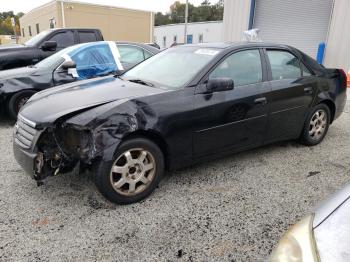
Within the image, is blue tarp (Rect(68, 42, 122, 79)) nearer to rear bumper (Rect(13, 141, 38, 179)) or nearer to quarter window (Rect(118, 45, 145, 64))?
quarter window (Rect(118, 45, 145, 64))

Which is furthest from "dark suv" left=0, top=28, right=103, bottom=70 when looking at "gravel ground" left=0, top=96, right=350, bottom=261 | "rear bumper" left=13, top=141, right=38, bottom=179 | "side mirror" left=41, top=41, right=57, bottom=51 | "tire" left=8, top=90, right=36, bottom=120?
"rear bumper" left=13, top=141, right=38, bottom=179

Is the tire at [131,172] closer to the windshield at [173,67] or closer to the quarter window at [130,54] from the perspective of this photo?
the windshield at [173,67]

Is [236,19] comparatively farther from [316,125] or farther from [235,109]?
[235,109]

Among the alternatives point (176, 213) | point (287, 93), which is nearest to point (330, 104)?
point (287, 93)

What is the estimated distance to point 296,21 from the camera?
43.2ft

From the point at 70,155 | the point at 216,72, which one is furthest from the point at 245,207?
the point at 70,155

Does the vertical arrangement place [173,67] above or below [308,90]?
above

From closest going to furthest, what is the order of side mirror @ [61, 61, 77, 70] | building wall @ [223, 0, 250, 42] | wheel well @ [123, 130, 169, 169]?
1. wheel well @ [123, 130, 169, 169]
2. side mirror @ [61, 61, 77, 70]
3. building wall @ [223, 0, 250, 42]

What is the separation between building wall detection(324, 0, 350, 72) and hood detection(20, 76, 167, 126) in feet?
32.6

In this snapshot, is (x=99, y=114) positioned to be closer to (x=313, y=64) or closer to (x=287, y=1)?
(x=313, y=64)

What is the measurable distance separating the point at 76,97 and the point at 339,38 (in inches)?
428

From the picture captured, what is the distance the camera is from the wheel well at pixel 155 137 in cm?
302

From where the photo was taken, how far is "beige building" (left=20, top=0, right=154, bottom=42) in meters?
21.9

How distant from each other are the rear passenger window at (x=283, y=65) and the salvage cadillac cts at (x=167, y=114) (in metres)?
0.01
